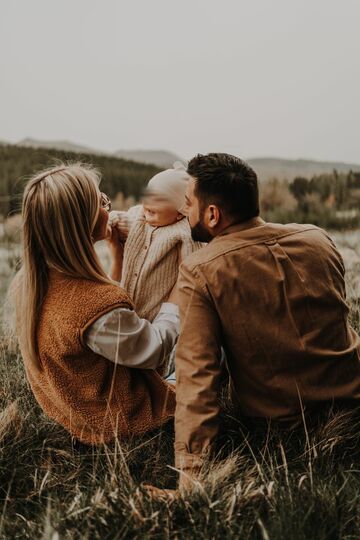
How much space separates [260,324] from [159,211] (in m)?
0.86

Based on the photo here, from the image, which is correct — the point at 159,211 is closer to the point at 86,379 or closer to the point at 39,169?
the point at 86,379

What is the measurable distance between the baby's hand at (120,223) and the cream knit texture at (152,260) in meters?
0.06

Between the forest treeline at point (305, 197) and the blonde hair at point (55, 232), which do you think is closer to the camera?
the blonde hair at point (55, 232)

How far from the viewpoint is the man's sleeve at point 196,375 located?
6.58 ft

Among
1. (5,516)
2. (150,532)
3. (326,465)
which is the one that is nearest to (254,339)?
(326,465)

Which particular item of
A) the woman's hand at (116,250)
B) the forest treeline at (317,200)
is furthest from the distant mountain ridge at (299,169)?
the woman's hand at (116,250)

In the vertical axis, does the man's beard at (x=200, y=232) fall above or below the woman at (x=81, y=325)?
above

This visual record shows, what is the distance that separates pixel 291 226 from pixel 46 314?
0.98m

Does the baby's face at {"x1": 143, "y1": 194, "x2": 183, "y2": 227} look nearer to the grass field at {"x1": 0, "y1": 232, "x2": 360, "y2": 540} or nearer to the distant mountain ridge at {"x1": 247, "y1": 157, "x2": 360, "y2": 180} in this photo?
the grass field at {"x1": 0, "y1": 232, "x2": 360, "y2": 540}

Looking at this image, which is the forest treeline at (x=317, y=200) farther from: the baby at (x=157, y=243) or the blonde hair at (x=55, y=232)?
the blonde hair at (x=55, y=232)

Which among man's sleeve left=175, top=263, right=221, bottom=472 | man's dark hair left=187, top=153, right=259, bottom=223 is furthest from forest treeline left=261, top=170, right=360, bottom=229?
man's sleeve left=175, top=263, right=221, bottom=472

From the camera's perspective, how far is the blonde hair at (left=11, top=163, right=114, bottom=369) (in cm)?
208

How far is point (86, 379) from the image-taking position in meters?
2.23

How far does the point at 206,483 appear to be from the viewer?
6.10 ft
